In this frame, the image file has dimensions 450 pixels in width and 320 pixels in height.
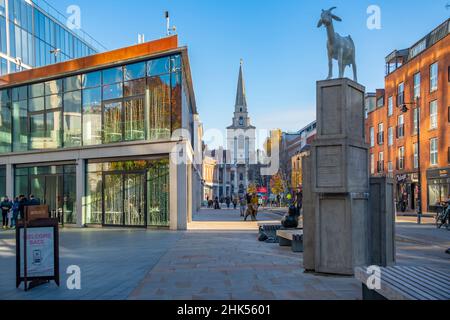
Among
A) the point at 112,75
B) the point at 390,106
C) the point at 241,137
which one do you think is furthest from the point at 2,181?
the point at 241,137

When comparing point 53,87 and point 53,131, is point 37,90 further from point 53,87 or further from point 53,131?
point 53,131

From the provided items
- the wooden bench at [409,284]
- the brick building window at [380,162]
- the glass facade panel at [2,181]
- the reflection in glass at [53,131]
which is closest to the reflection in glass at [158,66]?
the reflection in glass at [53,131]

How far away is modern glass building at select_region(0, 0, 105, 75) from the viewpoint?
131ft

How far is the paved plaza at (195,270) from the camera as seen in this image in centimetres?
755

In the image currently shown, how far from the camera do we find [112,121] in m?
24.0

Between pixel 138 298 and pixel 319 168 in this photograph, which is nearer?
pixel 138 298

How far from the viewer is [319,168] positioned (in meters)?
8.77

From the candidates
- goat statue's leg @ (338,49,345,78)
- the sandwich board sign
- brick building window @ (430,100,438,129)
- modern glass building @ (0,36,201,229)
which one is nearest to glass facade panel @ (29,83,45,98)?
modern glass building @ (0,36,201,229)

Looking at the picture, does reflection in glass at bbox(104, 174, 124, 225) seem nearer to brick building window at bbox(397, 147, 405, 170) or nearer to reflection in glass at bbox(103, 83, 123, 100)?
reflection in glass at bbox(103, 83, 123, 100)

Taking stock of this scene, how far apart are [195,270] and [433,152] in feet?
113

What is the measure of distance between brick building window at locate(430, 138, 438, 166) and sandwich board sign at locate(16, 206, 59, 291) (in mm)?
36135
